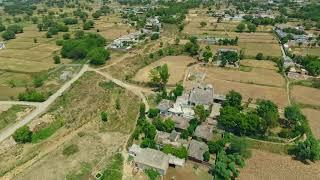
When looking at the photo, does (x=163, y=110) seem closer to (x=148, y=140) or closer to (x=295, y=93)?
(x=148, y=140)

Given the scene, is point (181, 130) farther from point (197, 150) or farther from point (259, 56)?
point (259, 56)

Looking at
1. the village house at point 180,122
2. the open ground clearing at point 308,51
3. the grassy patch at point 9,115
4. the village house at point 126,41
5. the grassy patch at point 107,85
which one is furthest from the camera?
the village house at point 126,41

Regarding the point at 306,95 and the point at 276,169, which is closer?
the point at 276,169

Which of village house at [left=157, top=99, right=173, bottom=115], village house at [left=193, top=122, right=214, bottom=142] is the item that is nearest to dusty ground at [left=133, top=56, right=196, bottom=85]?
village house at [left=157, top=99, right=173, bottom=115]

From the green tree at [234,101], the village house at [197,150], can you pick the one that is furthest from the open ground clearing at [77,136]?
the green tree at [234,101]

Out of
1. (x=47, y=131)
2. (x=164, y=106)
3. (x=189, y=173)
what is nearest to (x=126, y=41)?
Answer: (x=164, y=106)

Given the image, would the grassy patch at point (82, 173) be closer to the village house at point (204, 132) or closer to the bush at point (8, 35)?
the village house at point (204, 132)
